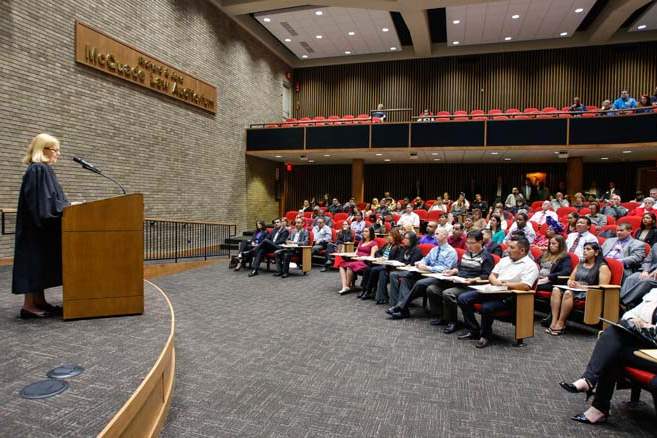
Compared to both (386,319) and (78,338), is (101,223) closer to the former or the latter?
(78,338)

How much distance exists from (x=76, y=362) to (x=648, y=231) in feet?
22.0

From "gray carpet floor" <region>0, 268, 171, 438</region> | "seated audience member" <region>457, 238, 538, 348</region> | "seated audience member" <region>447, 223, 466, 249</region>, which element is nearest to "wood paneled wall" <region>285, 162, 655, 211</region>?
"seated audience member" <region>447, 223, 466, 249</region>

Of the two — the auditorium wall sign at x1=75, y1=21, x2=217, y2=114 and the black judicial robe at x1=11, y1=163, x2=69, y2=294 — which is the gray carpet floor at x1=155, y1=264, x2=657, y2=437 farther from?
the auditorium wall sign at x1=75, y1=21, x2=217, y2=114

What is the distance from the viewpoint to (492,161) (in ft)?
47.1

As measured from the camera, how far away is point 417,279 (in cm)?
559

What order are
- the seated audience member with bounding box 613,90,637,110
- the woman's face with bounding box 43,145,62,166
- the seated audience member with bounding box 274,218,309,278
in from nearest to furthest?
the woman's face with bounding box 43,145,62,166 < the seated audience member with bounding box 274,218,309,278 < the seated audience member with bounding box 613,90,637,110

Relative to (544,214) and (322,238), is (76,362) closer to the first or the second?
(322,238)

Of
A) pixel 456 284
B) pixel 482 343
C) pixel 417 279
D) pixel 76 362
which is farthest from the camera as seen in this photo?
pixel 417 279

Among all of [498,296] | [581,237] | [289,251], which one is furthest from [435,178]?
[498,296]

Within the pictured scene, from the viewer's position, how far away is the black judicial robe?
2844 millimetres

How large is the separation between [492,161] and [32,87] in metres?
13.1

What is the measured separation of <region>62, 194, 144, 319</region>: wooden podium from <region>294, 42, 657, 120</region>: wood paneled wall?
14.5 meters

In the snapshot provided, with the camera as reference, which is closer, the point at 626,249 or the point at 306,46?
the point at 626,249

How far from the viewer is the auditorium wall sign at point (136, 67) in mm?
7695
